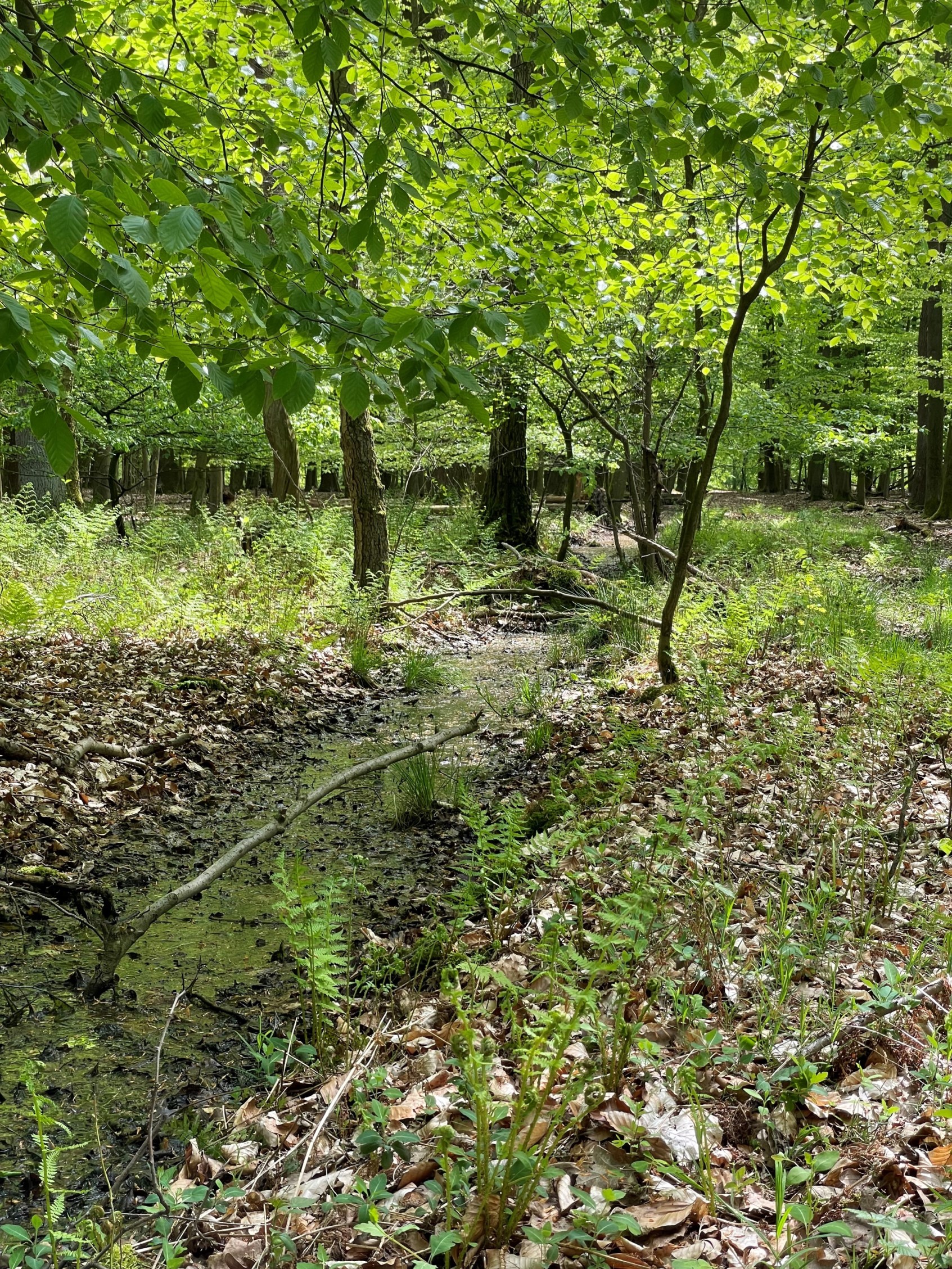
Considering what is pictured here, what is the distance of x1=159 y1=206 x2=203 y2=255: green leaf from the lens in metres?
1.93

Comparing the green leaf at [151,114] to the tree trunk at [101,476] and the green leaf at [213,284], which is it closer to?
the green leaf at [213,284]

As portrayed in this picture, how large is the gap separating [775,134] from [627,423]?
5.74 metres

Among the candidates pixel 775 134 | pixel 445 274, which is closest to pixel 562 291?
pixel 445 274

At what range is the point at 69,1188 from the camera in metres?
2.50

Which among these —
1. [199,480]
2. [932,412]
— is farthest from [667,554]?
[199,480]

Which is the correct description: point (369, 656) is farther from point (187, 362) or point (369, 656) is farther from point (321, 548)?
point (187, 362)

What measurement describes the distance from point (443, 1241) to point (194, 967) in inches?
83.0

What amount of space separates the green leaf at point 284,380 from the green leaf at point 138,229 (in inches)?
16.5

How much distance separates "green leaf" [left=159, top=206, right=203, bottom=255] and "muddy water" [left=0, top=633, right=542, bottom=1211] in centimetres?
260

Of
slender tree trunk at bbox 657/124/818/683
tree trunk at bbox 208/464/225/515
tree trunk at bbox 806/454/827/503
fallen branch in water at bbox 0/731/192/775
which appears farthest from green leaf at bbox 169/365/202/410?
tree trunk at bbox 806/454/827/503

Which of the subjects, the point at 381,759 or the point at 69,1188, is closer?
the point at 69,1188

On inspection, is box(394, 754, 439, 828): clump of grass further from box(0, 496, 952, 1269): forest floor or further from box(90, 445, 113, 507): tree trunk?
box(90, 445, 113, 507): tree trunk

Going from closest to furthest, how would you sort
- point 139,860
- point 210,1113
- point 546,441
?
point 210,1113, point 139,860, point 546,441

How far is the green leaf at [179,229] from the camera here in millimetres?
1934
